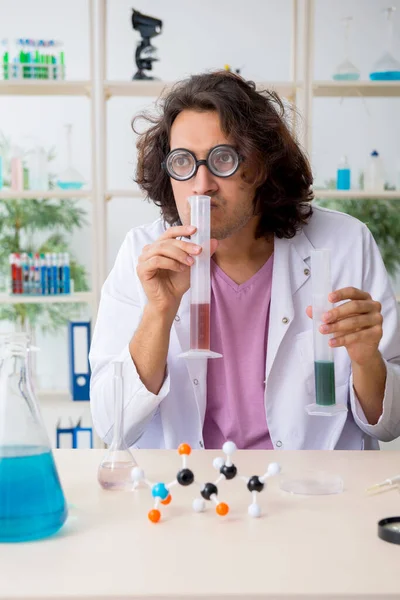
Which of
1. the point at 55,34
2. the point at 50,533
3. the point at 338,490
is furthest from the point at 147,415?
the point at 55,34

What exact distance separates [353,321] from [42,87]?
2362mm

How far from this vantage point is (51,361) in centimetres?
399

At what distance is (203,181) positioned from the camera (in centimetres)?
166

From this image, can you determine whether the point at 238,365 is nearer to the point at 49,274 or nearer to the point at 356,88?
the point at 49,274

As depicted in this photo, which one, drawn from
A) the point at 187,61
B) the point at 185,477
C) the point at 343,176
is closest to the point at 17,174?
the point at 187,61

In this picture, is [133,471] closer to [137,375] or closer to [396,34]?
[137,375]

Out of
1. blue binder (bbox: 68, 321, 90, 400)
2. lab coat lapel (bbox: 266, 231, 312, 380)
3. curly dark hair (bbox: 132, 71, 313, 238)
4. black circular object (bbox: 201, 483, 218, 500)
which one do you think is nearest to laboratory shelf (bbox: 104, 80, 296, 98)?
blue binder (bbox: 68, 321, 90, 400)

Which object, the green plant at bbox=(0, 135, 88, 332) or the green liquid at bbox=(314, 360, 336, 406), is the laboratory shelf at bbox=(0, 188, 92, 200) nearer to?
the green plant at bbox=(0, 135, 88, 332)

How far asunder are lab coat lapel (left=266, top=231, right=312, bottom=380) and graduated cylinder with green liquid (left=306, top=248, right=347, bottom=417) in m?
0.44

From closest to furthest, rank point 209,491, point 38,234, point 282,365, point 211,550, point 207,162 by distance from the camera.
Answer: point 211,550
point 209,491
point 207,162
point 282,365
point 38,234

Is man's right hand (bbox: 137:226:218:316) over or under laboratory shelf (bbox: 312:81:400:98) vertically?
under

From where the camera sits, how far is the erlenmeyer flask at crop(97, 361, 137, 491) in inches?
45.4

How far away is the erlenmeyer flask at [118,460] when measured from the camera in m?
1.15

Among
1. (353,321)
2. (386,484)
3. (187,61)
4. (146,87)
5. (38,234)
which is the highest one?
(187,61)
